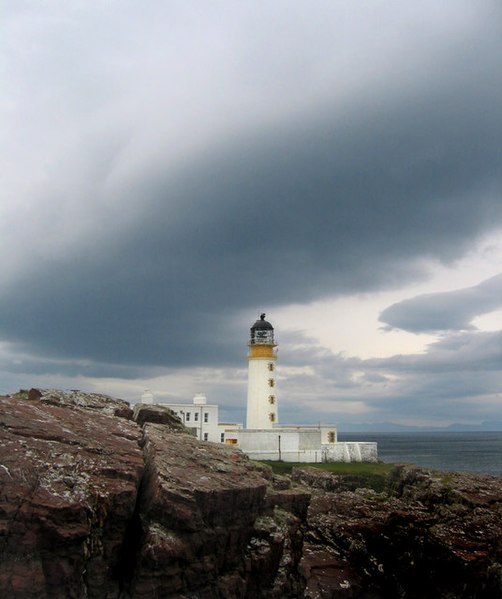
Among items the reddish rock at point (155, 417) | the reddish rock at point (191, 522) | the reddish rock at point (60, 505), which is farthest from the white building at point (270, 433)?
the reddish rock at point (60, 505)

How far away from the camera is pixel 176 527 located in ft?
66.4

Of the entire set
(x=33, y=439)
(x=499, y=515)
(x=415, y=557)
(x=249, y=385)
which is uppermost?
(x=249, y=385)

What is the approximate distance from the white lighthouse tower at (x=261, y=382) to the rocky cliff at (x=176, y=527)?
4309 cm

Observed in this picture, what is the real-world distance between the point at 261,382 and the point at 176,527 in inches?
2228

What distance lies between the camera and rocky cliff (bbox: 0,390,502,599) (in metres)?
18.2

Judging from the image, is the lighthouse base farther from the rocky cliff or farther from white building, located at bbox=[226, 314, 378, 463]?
the rocky cliff

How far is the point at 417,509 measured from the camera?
33000 millimetres

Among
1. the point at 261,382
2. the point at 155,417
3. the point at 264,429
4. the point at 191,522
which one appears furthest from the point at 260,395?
the point at 191,522

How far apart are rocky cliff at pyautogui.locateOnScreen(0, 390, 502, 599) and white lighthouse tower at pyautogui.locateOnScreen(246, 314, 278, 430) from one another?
43.1 meters

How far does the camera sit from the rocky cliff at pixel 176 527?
59.7ft

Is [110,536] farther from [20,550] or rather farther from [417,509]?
[417,509]

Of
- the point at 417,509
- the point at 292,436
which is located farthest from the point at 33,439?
the point at 292,436

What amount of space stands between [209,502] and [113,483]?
3414 millimetres

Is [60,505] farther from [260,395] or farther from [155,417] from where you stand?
[260,395]
